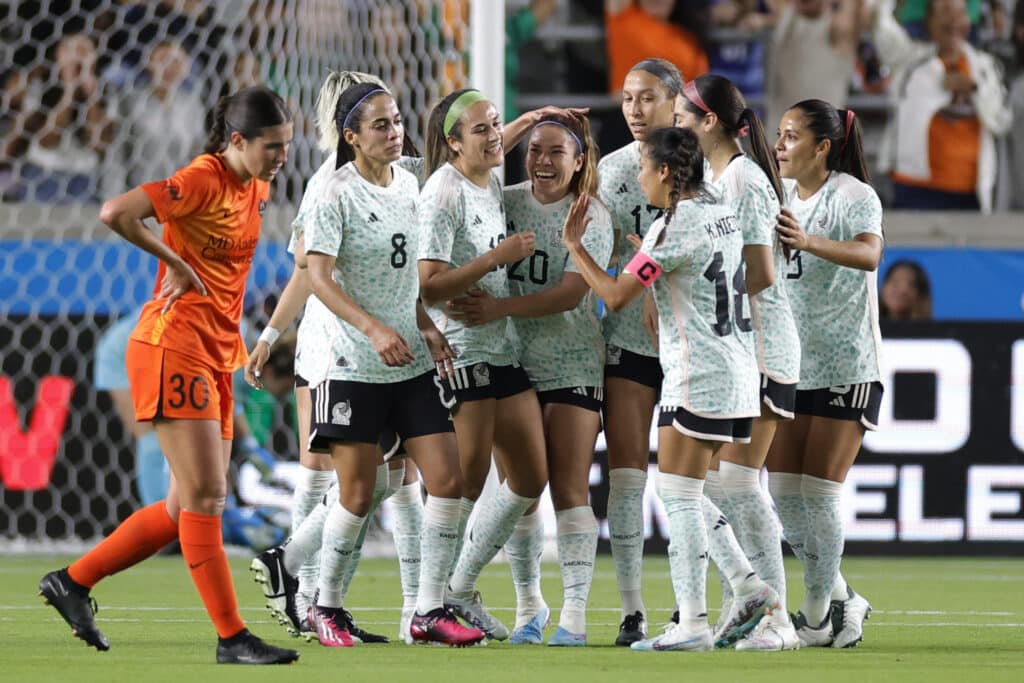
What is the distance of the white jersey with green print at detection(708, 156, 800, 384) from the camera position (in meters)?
5.74

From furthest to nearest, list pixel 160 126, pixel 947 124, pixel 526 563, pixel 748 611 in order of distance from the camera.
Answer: pixel 947 124 < pixel 160 126 < pixel 526 563 < pixel 748 611

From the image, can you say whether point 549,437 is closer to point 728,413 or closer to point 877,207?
point 728,413

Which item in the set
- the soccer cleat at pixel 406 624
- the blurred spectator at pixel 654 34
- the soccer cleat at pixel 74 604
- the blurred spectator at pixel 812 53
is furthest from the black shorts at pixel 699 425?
the blurred spectator at pixel 812 53

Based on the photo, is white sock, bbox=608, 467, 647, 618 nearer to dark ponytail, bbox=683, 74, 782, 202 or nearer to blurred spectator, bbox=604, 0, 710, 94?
dark ponytail, bbox=683, 74, 782, 202

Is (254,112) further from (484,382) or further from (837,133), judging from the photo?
(837,133)

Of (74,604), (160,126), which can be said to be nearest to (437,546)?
(74,604)

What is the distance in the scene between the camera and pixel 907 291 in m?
10.2

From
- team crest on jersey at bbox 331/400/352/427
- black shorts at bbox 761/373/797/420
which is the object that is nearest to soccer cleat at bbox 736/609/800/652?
black shorts at bbox 761/373/797/420

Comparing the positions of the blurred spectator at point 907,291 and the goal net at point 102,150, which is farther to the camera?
the blurred spectator at point 907,291

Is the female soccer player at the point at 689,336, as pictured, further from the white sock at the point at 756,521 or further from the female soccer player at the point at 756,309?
the white sock at the point at 756,521

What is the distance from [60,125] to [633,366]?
6156 mm

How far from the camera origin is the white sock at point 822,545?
6.09 metres

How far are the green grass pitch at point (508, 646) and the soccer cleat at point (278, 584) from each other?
8cm

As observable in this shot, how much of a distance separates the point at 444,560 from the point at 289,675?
1119mm
